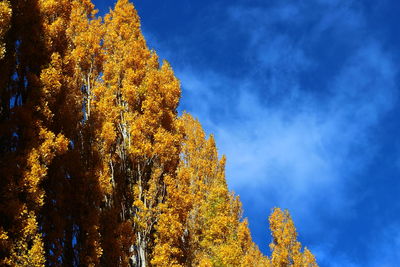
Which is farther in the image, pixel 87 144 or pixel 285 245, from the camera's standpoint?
pixel 285 245

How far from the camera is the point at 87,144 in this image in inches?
496

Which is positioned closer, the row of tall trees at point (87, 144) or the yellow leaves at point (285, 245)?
the row of tall trees at point (87, 144)

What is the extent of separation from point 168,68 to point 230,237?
12505 millimetres

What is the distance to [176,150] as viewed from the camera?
1558 cm

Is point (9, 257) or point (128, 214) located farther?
point (128, 214)

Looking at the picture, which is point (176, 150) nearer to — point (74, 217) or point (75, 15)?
point (74, 217)

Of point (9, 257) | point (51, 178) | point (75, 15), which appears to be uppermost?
point (75, 15)

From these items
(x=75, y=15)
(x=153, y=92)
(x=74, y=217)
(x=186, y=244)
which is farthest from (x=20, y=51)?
(x=186, y=244)

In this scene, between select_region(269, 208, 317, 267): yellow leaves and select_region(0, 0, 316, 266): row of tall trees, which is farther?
select_region(269, 208, 317, 267): yellow leaves

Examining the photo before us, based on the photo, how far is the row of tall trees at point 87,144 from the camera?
8.77 metres

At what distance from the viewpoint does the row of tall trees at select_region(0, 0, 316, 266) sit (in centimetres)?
877

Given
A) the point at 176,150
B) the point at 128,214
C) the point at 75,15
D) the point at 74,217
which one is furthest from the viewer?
the point at 75,15

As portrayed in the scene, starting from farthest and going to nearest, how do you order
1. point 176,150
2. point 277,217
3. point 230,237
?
point 277,217
point 230,237
point 176,150

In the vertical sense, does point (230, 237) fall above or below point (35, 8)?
below
